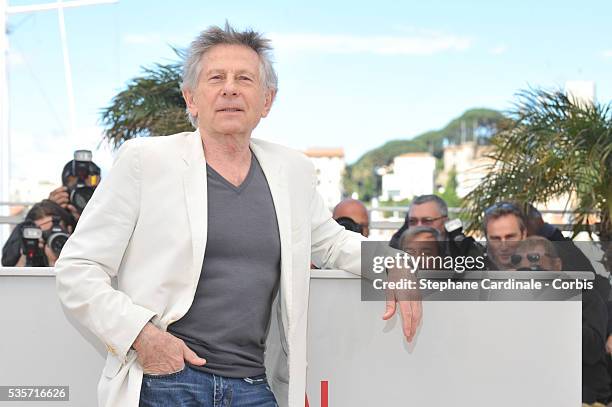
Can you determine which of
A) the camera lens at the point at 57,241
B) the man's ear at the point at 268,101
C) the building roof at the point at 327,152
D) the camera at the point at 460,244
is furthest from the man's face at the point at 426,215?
the building roof at the point at 327,152

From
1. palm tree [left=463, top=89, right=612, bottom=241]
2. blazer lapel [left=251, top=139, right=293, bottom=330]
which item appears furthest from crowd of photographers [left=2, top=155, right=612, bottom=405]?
palm tree [left=463, top=89, right=612, bottom=241]

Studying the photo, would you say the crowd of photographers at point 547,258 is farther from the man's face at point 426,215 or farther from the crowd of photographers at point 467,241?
the man's face at point 426,215

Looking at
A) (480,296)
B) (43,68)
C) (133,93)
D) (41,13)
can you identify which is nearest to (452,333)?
(480,296)

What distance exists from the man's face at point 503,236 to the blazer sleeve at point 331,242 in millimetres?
629

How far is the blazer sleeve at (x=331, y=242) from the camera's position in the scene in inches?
101

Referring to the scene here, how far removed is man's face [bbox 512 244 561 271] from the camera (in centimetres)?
292

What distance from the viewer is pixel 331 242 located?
8.59 ft

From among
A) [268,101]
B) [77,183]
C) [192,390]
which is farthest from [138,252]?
[77,183]

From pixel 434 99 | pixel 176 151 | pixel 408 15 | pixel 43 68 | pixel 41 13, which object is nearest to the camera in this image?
pixel 176 151

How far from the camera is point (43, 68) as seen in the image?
21.5m

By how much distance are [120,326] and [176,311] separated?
12 cm

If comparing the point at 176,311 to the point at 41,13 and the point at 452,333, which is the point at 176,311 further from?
the point at 41,13

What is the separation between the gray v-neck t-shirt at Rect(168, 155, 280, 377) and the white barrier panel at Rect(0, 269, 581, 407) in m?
0.46

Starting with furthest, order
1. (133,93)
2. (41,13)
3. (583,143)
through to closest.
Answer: (41,13), (133,93), (583,143)
